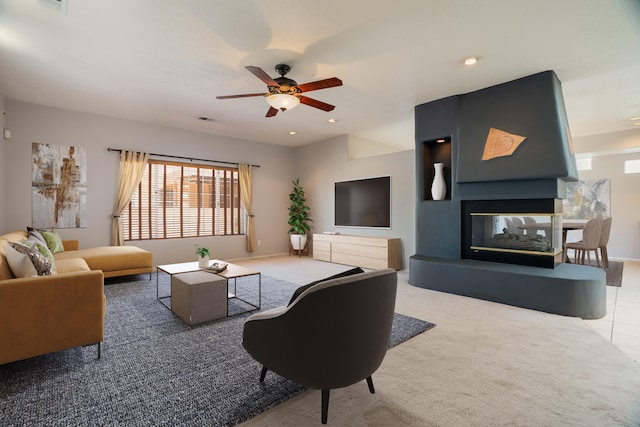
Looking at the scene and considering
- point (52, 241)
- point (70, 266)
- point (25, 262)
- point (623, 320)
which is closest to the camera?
point (25, 262)

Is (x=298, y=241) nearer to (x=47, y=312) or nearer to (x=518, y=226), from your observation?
(x=518, y=226)

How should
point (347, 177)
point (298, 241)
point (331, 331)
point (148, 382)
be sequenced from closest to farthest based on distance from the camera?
point (331, 331) → point (148, 382) → point (347, 177) → point (298, 241)

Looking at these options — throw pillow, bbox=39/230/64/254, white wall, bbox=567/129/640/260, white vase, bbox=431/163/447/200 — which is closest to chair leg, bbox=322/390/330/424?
white vase, bbox=431/163/447/200

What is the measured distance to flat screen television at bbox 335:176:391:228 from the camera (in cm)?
596

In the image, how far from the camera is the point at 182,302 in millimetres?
3084

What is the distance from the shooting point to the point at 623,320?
317cm

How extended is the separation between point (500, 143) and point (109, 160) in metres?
6.13

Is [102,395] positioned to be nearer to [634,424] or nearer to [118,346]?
[118,346]

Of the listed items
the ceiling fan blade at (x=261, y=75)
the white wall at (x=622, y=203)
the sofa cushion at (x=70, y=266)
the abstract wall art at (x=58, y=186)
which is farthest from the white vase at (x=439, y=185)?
the abstract wall art at (x=58, y=186)

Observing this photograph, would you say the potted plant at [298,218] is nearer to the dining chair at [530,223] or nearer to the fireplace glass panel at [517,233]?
the fireplace glass panel at [517,233]

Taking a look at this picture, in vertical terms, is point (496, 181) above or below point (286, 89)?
below

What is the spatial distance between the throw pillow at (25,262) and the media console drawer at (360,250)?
14.7 ft

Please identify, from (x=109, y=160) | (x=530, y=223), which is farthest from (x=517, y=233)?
(x=109, y=160)

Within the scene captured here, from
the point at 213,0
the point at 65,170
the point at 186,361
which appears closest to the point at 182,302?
the point at 186,361
